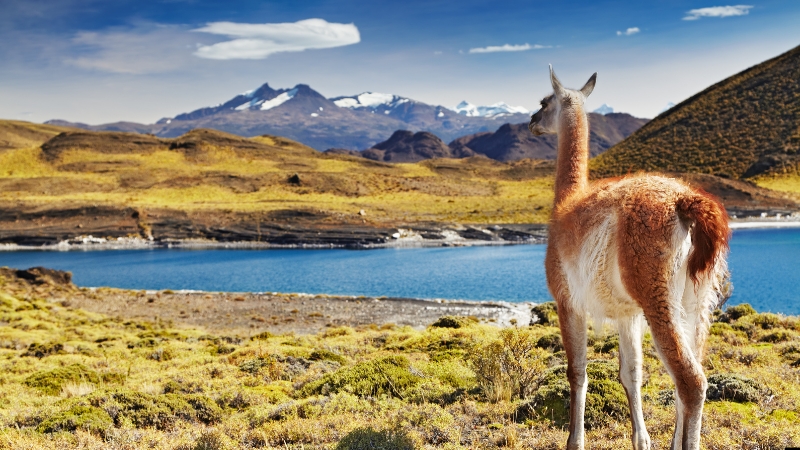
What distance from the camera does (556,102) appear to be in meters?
5.16

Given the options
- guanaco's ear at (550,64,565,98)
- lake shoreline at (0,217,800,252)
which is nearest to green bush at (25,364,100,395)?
guanaco's ear at (550,64,565,98)

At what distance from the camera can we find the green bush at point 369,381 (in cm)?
734

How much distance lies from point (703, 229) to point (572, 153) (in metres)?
1.61

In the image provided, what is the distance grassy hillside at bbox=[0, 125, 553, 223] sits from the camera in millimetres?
63781

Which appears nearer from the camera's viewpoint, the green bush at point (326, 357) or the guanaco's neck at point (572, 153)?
the guanaco's neck at point (572, 153)

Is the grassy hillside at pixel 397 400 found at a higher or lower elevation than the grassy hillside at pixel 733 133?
lower

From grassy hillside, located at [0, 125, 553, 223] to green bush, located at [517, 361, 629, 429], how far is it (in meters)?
51.0

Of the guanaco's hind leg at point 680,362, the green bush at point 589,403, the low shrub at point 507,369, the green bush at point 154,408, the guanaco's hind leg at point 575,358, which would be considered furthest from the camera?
the low shrub at point 507,369

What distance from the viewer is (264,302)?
89.0ft

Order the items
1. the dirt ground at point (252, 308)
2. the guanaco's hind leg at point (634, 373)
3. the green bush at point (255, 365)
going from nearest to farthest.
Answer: the guanaco's hind leg at point (634, 373), the green bush at point (255, 365), the dirt ground at point (252, 308)

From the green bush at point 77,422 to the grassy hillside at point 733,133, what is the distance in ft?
202

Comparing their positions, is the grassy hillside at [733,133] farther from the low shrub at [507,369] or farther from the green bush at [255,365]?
the low shrub at [507,369]

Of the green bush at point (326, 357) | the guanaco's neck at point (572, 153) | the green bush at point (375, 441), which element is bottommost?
the green bush at point (326, 357)

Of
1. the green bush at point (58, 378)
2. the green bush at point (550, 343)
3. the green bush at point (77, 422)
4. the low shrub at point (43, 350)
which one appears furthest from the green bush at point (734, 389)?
the low shrub at point (43, 350)
